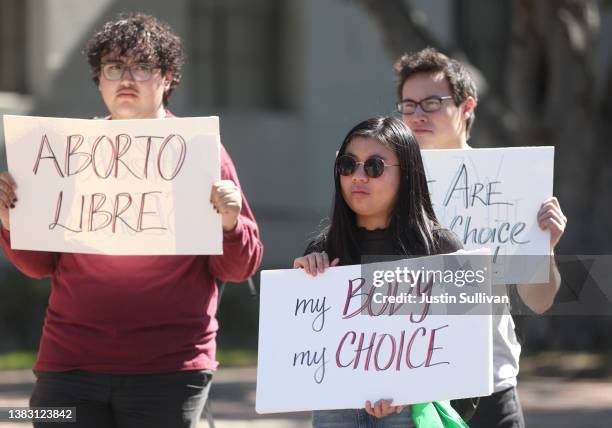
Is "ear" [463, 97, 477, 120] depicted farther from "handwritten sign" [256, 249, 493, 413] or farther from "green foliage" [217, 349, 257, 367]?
"green foliage" [217, 349, 257, 367]

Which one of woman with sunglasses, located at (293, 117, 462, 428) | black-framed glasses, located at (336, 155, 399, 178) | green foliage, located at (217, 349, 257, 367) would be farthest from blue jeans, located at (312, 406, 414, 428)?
green foliage, located at (217, 349, 257, 367)

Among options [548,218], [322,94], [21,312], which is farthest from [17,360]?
[548,218]

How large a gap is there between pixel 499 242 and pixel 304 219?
436 inches

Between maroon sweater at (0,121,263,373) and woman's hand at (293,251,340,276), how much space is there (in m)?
0.36

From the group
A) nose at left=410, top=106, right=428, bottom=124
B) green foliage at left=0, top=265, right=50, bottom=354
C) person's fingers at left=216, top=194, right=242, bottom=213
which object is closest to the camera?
person's fingers at left=216, top=194, right=242, bottom=213

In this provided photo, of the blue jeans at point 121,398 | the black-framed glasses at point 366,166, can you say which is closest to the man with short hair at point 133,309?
the blue jeans at point 121,398

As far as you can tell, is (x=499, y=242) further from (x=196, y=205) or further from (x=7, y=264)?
(x=7, y=264)

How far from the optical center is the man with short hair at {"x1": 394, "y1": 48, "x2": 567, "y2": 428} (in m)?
4.30

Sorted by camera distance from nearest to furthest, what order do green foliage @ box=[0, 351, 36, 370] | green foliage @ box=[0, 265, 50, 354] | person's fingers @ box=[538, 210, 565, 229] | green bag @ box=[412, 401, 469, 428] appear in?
green bag @ box=[412, 401, 469, 428], person's fingers @ box=[538, 210, 565, 229], green foliage @ box=[0, 351, 36, 370], green foliage @ box=[0, 265, 50, 354]

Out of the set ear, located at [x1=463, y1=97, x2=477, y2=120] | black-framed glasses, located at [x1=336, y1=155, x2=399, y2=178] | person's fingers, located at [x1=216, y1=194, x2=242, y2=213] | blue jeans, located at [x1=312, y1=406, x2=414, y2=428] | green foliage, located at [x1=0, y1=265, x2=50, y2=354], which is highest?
ear, located at [x1=463, y1=97, x2=477, y2=120]

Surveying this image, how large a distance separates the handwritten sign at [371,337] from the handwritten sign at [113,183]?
0.45 metres

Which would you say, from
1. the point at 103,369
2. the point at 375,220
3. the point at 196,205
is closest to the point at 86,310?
the point at 103,369

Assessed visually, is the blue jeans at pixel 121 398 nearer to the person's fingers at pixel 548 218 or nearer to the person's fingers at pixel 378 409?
the person's fingers at pixel 378 409

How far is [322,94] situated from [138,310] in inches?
454
